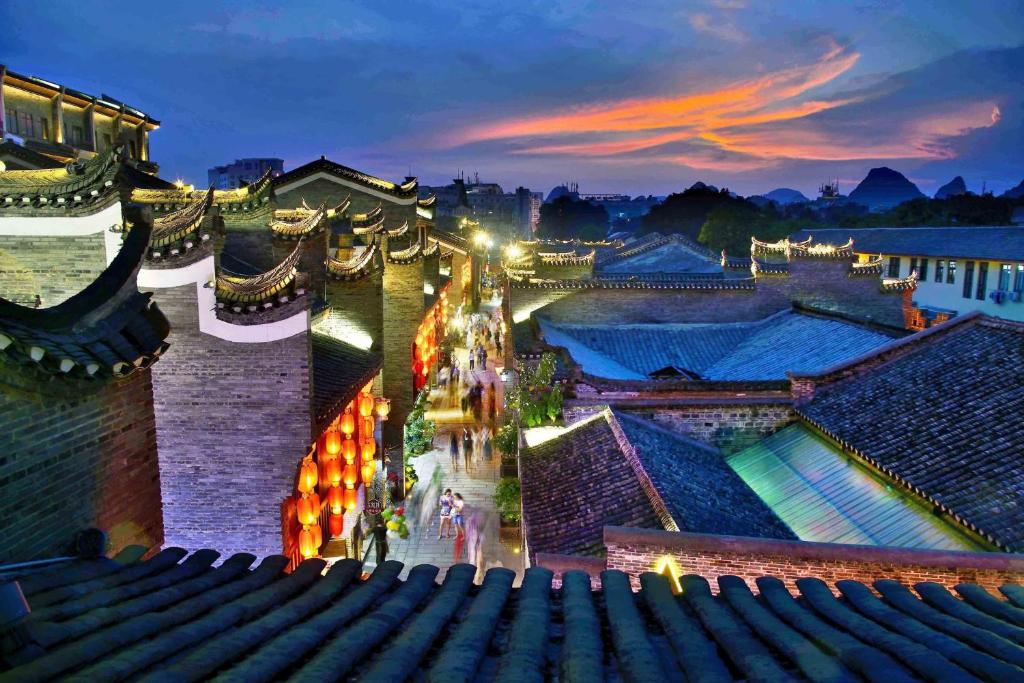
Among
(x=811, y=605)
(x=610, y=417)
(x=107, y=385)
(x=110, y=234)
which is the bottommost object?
(x=610, y=417)

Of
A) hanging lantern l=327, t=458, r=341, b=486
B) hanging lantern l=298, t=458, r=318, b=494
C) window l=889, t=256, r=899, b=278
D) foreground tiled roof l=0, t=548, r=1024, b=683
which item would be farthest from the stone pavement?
window l=889, t=256, r=899, b=278

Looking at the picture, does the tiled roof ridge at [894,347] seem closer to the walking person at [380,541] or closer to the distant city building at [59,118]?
the walking person at [380,541]

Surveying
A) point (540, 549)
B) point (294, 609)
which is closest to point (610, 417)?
point (540, 549)

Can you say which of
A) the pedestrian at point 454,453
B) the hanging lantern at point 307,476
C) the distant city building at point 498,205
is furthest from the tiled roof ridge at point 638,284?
the distant city building at point 498,205

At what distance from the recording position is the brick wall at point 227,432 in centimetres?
929

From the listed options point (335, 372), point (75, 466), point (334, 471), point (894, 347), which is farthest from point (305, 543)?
point (894, 347)

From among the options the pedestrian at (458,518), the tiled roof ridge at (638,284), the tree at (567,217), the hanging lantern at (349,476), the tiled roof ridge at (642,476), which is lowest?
the pedestrian at (458,518)

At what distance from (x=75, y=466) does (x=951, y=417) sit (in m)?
9.99

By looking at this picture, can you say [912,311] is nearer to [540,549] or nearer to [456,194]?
[540,549]

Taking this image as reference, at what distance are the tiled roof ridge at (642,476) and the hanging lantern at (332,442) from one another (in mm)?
4665

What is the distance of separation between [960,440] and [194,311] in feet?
33.1

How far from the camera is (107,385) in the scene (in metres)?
4.70

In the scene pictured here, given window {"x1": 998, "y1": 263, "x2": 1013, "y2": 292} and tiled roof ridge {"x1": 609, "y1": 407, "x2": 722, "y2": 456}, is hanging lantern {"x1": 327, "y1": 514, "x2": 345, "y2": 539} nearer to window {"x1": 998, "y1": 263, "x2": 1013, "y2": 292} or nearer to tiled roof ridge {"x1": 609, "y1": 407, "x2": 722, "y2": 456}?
tiled roof ridge {"x1": 609, "y1": 407, "x2": 722, "y2": 456}

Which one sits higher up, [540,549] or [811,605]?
[811,605]
